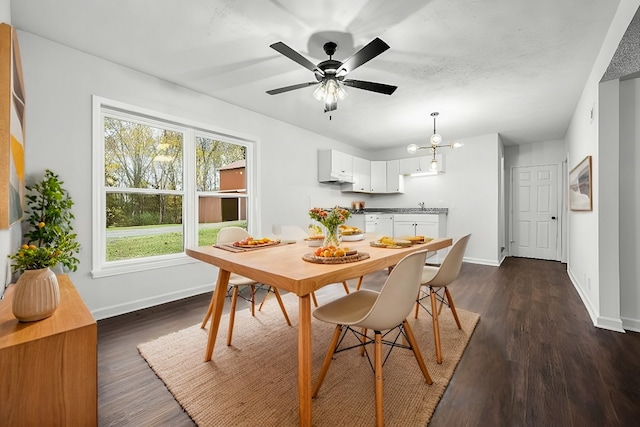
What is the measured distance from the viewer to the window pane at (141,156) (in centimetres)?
283

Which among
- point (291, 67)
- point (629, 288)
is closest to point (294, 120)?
point (291, 67)

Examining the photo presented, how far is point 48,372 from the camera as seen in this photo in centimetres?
104

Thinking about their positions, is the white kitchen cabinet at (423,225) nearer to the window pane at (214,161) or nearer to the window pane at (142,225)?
the window pane at (214,161)

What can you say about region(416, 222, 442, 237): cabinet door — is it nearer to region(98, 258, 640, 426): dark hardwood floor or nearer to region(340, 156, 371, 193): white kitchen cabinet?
region(340, 156, 371, 193): white kitchen cabinet

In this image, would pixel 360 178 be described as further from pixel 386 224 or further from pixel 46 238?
pixel 46 238

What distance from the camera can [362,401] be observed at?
1.52 meters

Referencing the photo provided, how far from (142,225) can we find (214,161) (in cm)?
117

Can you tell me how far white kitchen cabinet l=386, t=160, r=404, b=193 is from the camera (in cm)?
612

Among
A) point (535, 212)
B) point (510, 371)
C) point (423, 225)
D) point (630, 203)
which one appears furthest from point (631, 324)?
point (535, 212)

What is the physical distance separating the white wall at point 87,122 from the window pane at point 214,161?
25 cm

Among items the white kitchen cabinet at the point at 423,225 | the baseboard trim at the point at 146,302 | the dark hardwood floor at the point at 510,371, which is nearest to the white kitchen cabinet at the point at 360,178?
the white kitchen cabinet at the point at 423,225

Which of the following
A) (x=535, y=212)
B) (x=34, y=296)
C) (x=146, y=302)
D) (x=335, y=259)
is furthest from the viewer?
(x=535, y=212)

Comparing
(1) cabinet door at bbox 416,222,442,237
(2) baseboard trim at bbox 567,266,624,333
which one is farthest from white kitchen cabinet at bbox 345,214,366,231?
(2) baseboard trim at bbox 567,266,624,333

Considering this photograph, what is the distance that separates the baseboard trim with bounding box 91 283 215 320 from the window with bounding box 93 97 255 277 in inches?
13.4
